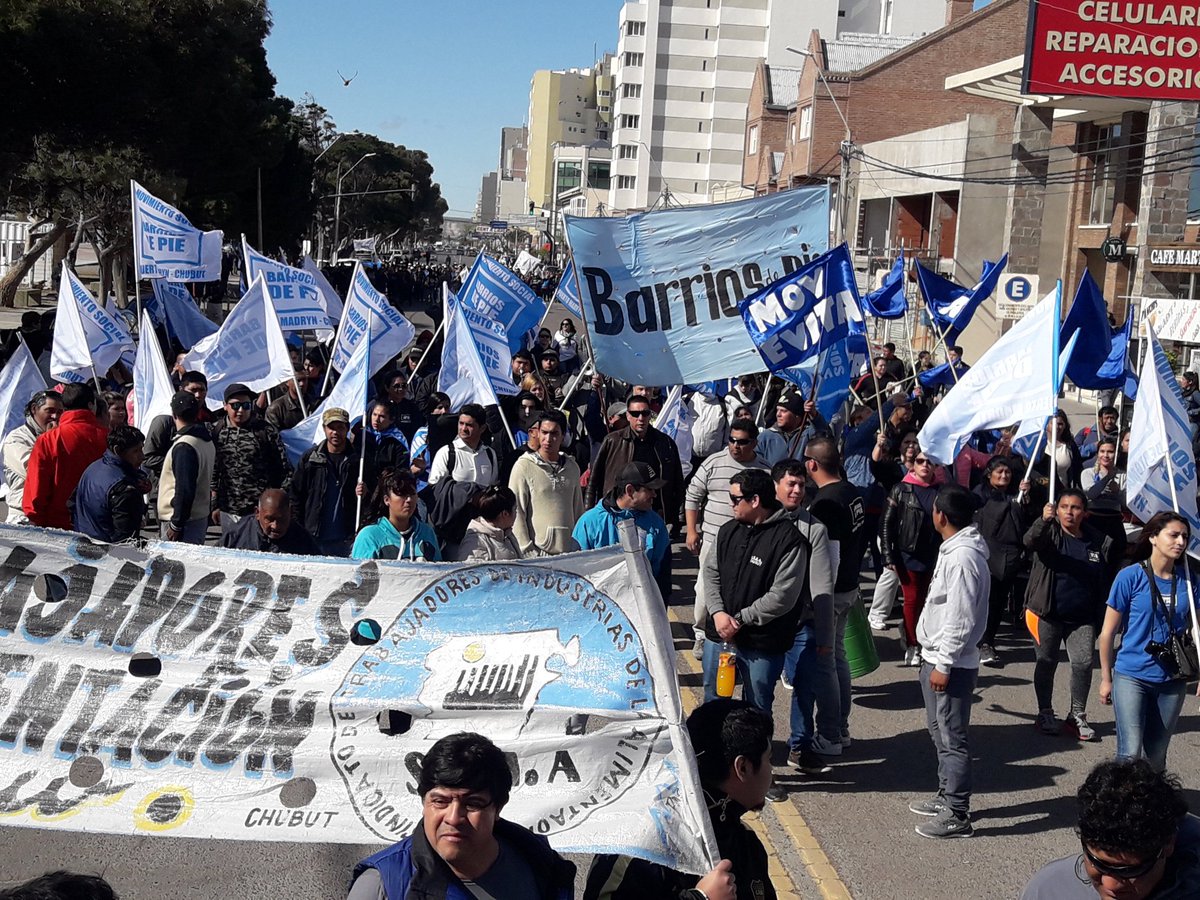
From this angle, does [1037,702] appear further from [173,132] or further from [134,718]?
[173,132]

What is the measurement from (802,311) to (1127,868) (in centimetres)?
651

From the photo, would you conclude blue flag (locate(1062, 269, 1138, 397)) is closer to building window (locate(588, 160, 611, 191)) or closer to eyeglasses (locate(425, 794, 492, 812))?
eyeglasses (locate(425, 794, 492, 812))

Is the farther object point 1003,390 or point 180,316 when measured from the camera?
point 180,316

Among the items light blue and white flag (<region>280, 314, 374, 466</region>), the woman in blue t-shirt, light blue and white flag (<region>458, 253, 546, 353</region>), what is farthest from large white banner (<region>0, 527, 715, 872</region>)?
light blue and white flag (<region>458, 253, 546, 353</region>)

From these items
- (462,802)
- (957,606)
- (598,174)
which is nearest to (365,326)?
(957,606)

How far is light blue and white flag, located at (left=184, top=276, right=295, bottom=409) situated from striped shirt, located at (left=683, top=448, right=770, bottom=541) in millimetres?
4312

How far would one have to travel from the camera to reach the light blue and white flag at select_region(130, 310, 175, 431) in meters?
10.5

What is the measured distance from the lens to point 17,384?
10578mm

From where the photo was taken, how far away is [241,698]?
405cm

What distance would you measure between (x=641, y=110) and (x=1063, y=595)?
10167 centimetres

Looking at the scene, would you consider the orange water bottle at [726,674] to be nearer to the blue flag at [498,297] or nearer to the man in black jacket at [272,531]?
the man in black jacket at [272,531]

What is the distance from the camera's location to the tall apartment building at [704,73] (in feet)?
332

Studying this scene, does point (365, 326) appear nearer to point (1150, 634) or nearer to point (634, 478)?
point (634, 478)

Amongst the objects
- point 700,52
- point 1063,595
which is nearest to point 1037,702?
point 1063,595
